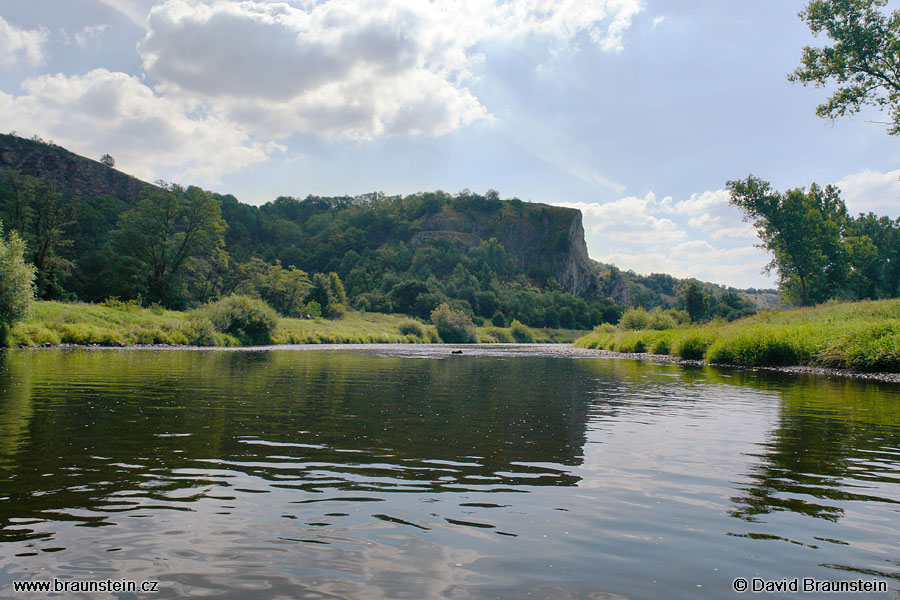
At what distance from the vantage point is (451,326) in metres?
107

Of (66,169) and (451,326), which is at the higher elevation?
(66,169)

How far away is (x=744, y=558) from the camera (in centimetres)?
468

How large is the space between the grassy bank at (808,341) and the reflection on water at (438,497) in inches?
582

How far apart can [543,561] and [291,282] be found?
9296 centimetres

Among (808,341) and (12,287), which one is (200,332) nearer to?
(12,287)

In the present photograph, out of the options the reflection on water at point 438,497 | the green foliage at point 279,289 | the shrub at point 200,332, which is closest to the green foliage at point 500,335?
the green foliage at point 279,289

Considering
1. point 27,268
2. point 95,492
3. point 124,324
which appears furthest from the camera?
point 124,324

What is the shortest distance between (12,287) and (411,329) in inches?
2672

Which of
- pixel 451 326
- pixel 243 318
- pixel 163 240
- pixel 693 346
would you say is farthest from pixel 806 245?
pixel 163 240

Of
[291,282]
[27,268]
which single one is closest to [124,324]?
[27,268]

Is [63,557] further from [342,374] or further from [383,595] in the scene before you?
[342,374]

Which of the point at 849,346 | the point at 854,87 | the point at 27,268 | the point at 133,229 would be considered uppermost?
the point at 854,87

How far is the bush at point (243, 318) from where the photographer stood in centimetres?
5450

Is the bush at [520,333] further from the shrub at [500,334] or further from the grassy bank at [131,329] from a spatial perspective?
the grassy bank at [131,329]
